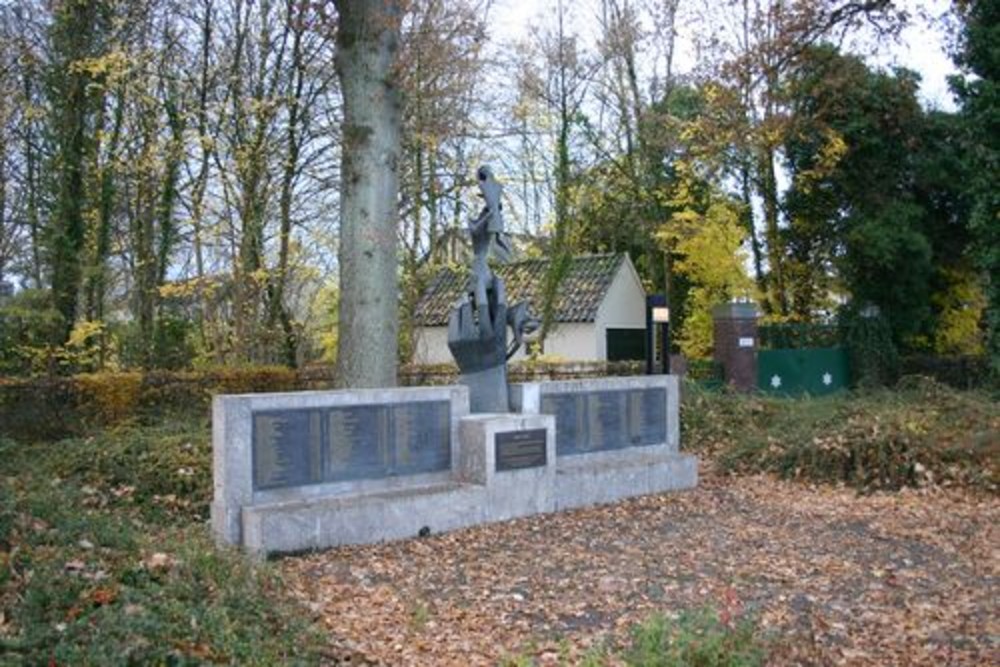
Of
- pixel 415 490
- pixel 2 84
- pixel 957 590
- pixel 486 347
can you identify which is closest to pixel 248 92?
pixel 2 84

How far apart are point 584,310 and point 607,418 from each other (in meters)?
17.7

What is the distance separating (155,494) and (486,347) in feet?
12.2

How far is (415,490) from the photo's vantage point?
29.9 ft

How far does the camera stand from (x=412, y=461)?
30.5ft

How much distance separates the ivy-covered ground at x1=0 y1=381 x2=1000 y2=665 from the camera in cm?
507

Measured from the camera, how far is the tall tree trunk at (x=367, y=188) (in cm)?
1233

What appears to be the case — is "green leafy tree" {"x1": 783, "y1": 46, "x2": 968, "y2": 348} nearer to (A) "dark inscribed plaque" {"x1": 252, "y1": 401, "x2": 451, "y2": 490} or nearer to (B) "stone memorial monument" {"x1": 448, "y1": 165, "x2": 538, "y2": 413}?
(B) "stone memorial monument" {"x1": 448, "y1": 165, "x2": 538, "y2": 413}

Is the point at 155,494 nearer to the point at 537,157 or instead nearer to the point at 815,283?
the point at 537,157

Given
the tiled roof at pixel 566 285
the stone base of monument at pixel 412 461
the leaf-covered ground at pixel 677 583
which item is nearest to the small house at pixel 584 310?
the tiled roof at pixel 566 285

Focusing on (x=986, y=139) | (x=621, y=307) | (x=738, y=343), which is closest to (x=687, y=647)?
(x=738, y=343)

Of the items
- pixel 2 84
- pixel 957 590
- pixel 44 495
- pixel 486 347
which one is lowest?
pixel 957 590

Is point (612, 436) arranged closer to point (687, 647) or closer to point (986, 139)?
point (687, 647)

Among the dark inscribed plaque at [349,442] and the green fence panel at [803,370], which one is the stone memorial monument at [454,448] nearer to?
the dark inscribed plaque at [349,442]

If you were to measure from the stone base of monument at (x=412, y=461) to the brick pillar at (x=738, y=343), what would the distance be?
1111 cm
